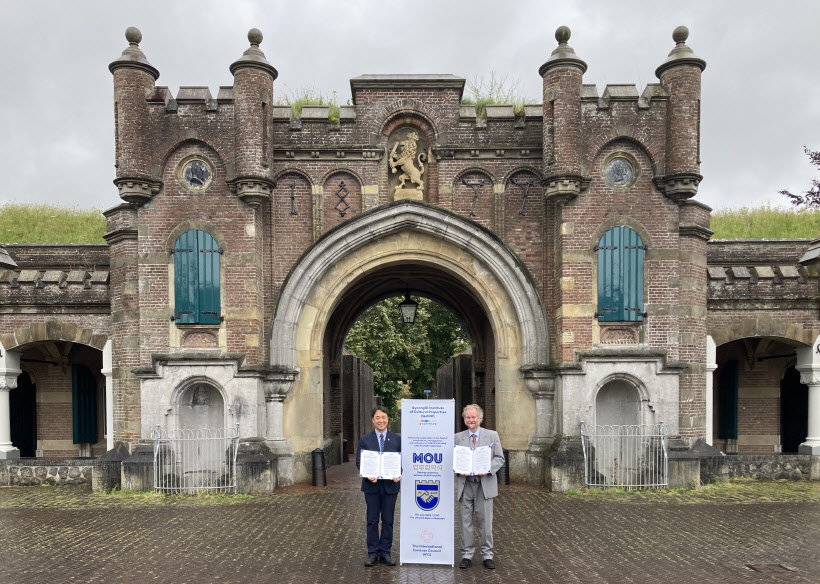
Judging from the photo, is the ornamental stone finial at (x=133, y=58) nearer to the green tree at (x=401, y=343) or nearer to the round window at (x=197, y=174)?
the round window at (x=197, y=174)

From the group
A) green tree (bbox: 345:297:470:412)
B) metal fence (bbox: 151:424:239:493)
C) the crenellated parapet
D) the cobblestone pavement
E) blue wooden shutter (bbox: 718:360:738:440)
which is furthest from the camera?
green tree (bbox: 345:297:470:412)

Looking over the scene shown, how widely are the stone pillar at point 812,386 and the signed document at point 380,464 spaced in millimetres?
9936

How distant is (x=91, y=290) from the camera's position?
1346 cm

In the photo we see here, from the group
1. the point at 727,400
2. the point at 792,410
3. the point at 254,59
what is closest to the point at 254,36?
the point at 254,59

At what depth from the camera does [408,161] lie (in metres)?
12.7

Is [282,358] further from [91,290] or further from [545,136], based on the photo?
[545,136]

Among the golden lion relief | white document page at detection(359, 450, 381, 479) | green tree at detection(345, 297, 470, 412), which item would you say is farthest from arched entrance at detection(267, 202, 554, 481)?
green tree at detection(345, 297, 470, 412)

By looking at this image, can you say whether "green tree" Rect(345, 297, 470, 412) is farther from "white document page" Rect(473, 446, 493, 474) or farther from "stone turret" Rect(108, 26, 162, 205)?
"white document page" Rect(473, 446, 493, 474)

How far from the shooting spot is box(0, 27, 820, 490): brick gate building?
39.3ft

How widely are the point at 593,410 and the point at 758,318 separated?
4.21 metres

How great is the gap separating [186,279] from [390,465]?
649 centimetres

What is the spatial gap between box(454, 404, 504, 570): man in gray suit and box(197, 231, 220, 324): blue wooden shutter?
6.38 m

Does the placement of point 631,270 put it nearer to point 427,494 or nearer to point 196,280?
point 427,494

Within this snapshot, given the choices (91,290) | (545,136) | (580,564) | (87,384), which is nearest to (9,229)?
(87,384)
